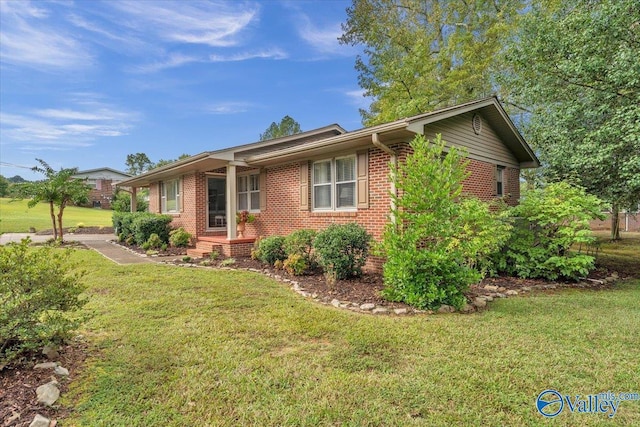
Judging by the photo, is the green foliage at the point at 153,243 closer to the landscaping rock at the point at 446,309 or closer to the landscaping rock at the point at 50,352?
Answer: the landscaping rock at the point at 50,352

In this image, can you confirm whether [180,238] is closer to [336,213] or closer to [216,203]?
[216,203]

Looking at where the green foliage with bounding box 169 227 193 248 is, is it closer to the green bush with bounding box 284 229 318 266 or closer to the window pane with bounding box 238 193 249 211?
the window pane with bounding box 238 193 249 211

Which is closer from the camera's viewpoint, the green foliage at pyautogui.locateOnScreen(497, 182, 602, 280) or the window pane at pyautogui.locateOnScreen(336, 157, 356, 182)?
the green foliage at pyautogui.locateOnScreen(497, 182, 602, 280)

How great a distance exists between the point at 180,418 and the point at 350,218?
591 centimetres

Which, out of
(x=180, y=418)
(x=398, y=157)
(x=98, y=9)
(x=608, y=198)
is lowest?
(x=180, y=418)

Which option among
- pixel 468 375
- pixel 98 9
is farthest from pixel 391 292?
pixel 98 9

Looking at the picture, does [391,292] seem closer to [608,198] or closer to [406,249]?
[406,249]

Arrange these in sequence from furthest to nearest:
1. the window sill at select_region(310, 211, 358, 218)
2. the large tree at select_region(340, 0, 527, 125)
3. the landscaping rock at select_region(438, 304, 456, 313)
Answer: the large tree at select_region(340, 0, 527, 125), the window sill at select_region(310, 211, 358, 218), the landscaping rock at select_region(438, 304, 456, 313)

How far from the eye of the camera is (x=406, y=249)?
505 centimetres

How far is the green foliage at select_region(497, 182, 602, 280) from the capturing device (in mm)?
7008

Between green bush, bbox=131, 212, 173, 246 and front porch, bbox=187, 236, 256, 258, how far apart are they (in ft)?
8.89

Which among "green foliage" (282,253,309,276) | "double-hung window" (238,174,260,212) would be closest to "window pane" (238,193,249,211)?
"double-hung window" (238,174,260,212)

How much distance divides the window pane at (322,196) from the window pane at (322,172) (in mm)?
157

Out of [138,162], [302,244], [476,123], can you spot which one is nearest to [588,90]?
[476,123]
